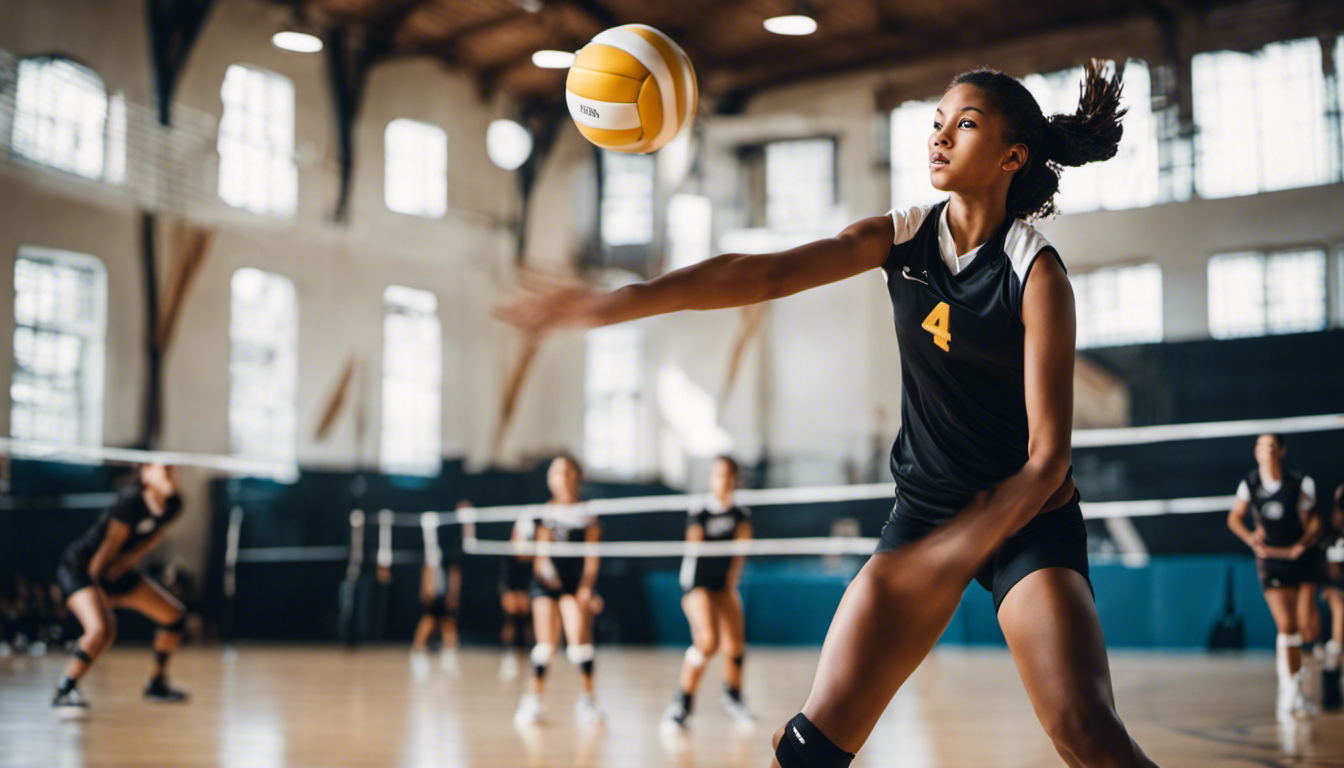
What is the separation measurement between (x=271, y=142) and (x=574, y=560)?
32.2 ft

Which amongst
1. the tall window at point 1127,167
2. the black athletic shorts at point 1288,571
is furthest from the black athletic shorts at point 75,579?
the tall window at point 1127,167

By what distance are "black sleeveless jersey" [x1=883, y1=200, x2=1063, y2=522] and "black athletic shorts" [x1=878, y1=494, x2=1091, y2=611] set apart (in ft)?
0.28

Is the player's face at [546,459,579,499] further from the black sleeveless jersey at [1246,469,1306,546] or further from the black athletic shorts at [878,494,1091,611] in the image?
the black athletic shorts at [878,494,1091,611]

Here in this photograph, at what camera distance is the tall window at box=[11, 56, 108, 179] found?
12.5m

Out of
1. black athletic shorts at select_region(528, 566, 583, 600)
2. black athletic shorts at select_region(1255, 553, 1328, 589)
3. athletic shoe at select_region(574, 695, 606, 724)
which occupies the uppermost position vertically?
black athletic shorts at select_region(1255, 553, 1328, 589)

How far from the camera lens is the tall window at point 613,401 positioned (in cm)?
1752

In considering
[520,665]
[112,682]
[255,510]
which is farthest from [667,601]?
[112,682]

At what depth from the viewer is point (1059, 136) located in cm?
233

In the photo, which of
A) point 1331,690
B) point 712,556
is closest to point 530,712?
point 712,556

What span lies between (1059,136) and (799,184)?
15.3 meters

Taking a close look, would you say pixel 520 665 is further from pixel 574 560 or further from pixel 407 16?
pixel 407 16

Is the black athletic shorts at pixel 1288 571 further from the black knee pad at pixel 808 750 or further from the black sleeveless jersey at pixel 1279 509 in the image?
the black knee pad at pixel 808 750

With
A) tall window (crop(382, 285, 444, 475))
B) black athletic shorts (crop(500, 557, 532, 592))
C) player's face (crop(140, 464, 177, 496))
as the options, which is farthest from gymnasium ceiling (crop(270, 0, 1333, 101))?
player's face (crop(140, 464, 177, 496))

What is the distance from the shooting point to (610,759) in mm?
5156
